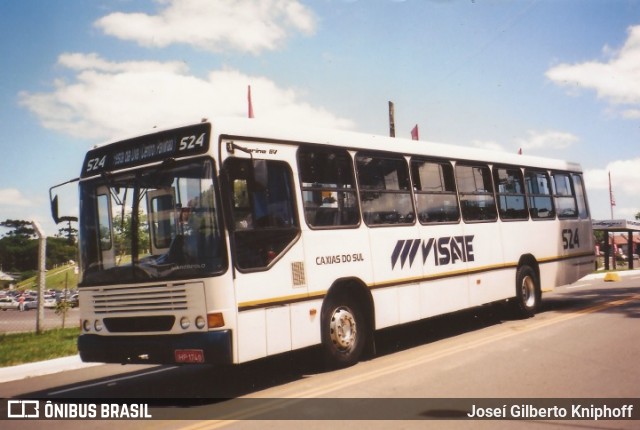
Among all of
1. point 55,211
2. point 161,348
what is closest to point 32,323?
point 55,211

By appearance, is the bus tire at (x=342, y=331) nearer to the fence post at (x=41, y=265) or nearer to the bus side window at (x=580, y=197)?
the fence post at (x=41, y=265)

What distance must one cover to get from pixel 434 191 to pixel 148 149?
5.10 meters

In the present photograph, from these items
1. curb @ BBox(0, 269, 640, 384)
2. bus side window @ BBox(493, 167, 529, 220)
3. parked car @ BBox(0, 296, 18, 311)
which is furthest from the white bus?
parked car @ BBox(0, 296, 18, 311)

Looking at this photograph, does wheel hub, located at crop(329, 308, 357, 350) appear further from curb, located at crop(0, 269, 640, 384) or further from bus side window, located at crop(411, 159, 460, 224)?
curb, located at crop(0, 269, 640, 384)

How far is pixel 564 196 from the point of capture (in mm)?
13430

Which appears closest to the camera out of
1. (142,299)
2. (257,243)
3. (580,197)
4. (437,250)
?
(142,299)

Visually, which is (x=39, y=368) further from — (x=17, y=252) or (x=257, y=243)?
(x=17, y=252)

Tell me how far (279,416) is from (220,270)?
1697 mm

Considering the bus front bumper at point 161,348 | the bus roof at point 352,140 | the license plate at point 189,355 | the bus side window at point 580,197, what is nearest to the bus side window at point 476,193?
the bus roof at point 352,140

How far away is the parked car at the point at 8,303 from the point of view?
5562 cm

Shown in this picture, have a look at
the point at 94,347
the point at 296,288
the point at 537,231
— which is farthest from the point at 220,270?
the point at 537,231

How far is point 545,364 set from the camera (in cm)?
704

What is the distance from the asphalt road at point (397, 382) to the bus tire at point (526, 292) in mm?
874

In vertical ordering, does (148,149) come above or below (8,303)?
above
